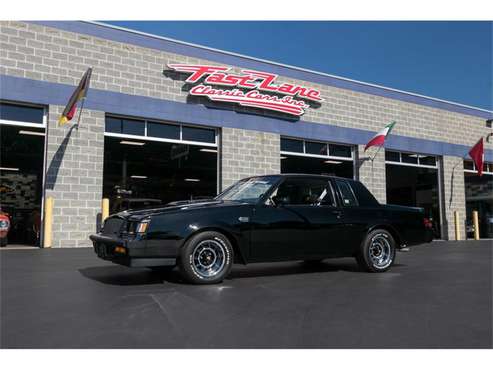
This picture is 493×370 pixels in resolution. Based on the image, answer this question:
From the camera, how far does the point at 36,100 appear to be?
39.3ft

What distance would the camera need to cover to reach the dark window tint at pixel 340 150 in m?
17.8

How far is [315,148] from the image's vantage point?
56.9 feet

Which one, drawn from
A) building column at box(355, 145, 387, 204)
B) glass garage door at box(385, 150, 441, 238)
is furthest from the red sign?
glass garage door at box(385, 150, 441, 238)

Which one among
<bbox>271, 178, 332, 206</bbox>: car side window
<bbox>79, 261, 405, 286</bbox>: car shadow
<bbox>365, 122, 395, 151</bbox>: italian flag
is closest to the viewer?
<bbox>79, 261, 405, 286</bbox>: car shadow

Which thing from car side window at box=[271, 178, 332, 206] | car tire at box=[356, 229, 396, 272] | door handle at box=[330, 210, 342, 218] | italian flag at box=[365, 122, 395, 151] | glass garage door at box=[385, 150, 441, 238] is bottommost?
car tire at box=[356, 229, 396, 272]

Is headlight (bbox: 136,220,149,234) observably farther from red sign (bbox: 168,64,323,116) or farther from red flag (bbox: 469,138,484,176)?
red flag (bbox: 469,138,484,176)

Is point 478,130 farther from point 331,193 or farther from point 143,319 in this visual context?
point 143,319

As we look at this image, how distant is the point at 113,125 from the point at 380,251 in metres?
9.02

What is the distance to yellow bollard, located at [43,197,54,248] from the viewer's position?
11742 millimetres

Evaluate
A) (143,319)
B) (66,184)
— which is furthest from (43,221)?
(143,319)

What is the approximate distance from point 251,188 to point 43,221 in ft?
25.0

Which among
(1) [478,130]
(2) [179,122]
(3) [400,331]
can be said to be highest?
(1) [478,130]

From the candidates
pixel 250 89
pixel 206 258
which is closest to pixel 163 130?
pixel 250 89

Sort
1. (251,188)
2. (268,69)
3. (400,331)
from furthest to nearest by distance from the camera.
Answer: (268,69) → (251,188) → (400,331)
